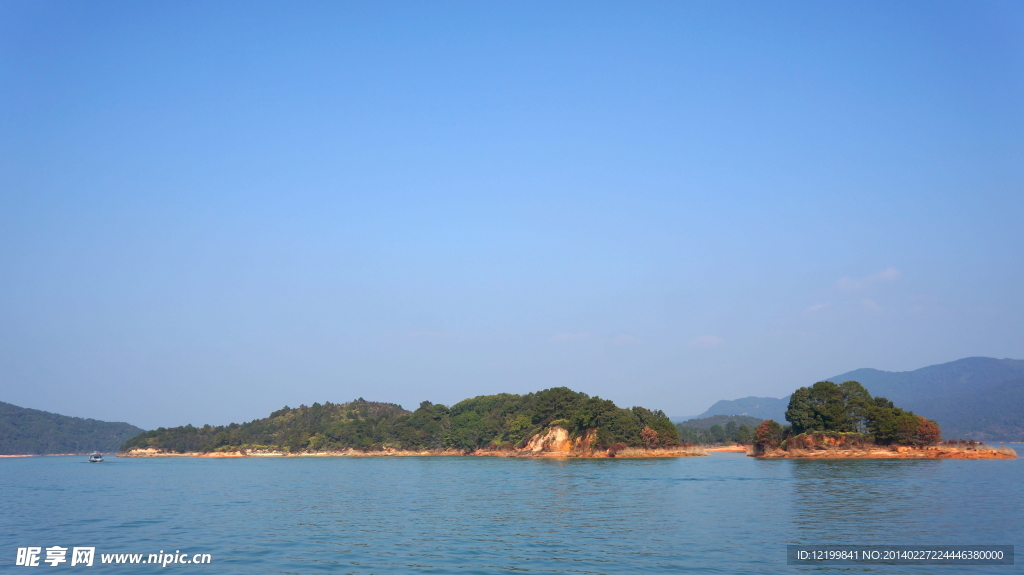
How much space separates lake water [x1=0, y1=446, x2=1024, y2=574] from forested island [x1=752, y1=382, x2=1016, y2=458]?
45521 millimetres

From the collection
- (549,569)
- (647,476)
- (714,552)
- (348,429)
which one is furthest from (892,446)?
(348,429)

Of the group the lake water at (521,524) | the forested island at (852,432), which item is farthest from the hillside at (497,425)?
the lake water at (521,524)

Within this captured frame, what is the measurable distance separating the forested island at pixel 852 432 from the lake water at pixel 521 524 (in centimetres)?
4552

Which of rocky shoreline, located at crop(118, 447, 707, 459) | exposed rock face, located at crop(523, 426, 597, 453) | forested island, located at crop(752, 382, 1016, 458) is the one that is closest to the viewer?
forested island, located at crop(752, 382, 1016, 458)

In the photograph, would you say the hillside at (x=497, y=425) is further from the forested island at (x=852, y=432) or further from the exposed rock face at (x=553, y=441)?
the forested island at (x=852, y=432)

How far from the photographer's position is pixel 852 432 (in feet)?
333

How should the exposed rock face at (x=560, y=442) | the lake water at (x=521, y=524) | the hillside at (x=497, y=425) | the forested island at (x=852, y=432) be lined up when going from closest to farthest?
the lake water at (x=521, y=524) < the forested island at (x=852, y=432) < the hillside at (x=497, y=425) < the exposed rock face at (x=560, y=442)

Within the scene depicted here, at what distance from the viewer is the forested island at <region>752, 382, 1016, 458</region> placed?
9519 centimetres

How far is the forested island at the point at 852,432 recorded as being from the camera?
3748 inches

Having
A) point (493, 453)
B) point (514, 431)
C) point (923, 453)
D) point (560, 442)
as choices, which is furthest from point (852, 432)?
point (493, 453)

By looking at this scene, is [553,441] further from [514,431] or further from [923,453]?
[923,453]

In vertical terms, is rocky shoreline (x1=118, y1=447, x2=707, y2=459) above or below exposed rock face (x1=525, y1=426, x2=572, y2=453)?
below

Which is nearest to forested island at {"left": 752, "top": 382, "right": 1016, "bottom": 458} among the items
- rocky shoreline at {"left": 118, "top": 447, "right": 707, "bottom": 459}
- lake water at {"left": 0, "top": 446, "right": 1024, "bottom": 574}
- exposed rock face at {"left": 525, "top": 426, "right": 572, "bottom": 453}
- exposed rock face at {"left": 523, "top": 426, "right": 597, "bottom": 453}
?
rocky shoreline at {"left": 118, "top": 447, "right": 707, "bottom": 459}

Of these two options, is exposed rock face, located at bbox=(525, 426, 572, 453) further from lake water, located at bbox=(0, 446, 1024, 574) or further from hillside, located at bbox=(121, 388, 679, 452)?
lake water, located at bbox=(0, 446, 1024, 574)
